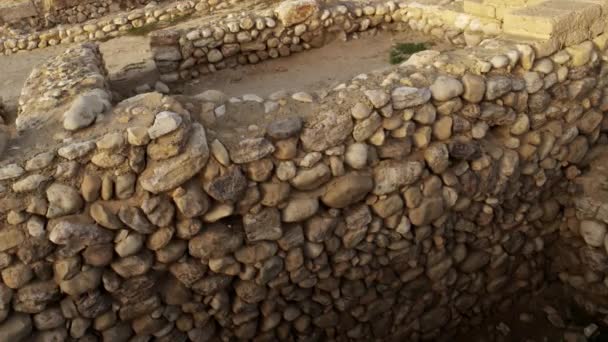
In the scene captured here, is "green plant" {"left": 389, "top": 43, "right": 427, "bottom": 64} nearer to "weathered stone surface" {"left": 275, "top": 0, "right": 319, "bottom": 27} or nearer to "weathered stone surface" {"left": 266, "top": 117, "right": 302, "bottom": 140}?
"weathered stone surface" {"left": 275, "top": 0, "right": 319, "bottom": 27}

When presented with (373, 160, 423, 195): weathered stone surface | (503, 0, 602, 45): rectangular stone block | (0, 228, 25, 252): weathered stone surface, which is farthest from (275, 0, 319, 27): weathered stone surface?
Answer: (0, 228, 25, 252): weathered stone surface

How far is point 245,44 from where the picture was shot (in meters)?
7.35

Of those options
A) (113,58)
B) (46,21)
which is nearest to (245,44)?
(113,58)

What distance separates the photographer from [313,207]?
157 inches

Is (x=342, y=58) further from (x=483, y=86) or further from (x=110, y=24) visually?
(x=110, y=24)

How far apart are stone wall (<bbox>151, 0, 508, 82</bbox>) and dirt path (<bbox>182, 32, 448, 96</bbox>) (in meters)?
0.13

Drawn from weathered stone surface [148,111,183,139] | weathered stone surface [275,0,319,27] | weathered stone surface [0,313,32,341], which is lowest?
weathered stone surface [0,313,32,341]

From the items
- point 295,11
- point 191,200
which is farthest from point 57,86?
point 295,11

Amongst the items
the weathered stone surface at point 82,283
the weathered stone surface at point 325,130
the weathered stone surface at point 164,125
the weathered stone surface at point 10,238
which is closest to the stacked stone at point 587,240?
the weathered stone surface at point 325,130

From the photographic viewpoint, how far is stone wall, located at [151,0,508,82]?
23.5 feet

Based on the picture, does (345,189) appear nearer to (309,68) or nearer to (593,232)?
(593,232)

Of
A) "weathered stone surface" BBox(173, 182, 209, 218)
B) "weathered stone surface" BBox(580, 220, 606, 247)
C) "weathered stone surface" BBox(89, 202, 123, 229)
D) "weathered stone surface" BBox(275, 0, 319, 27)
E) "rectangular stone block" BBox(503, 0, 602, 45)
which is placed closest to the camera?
"weathered stone surface" BBox(89, 202, 123, 229)

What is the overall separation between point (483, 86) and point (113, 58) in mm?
6814

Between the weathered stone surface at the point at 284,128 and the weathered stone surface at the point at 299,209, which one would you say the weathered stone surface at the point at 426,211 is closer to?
the weathered stone surface at the point at 299,209
